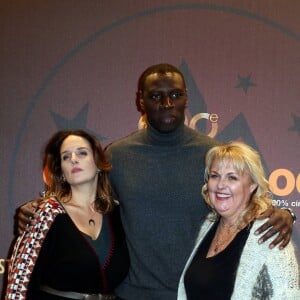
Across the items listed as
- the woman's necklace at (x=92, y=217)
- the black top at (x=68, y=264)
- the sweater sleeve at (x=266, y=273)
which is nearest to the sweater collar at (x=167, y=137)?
the woman's necklace at (x=92, y=217)

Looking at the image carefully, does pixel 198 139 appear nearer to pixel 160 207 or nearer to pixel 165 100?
pixel 165 100

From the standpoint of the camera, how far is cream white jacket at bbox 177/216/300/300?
1.57 meters

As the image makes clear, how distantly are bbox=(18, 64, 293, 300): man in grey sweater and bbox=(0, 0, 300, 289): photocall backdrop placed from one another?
557 mm

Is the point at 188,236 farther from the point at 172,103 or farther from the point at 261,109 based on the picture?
the point at 261,109

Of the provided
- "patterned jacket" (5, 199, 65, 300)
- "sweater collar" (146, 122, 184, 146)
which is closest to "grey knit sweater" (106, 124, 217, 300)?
"sweater collar" (146, 122, 184, 146)

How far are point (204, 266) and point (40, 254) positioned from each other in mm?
607

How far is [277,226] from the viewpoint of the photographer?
166 cm

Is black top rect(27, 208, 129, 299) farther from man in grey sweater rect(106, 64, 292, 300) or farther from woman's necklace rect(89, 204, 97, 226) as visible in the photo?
man in grey sweater rect(106, 64, 292, 300)

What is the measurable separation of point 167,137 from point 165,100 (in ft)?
0.55

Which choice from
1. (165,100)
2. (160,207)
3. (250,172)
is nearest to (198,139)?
(165,100)

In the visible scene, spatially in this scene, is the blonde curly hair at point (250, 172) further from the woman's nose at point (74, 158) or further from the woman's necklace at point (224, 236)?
the woman's nose at point (74, 158)

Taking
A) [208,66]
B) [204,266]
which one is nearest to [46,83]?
[208,66]

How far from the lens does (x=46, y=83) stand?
2.76 m

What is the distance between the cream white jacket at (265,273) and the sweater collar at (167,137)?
63 centimetres
